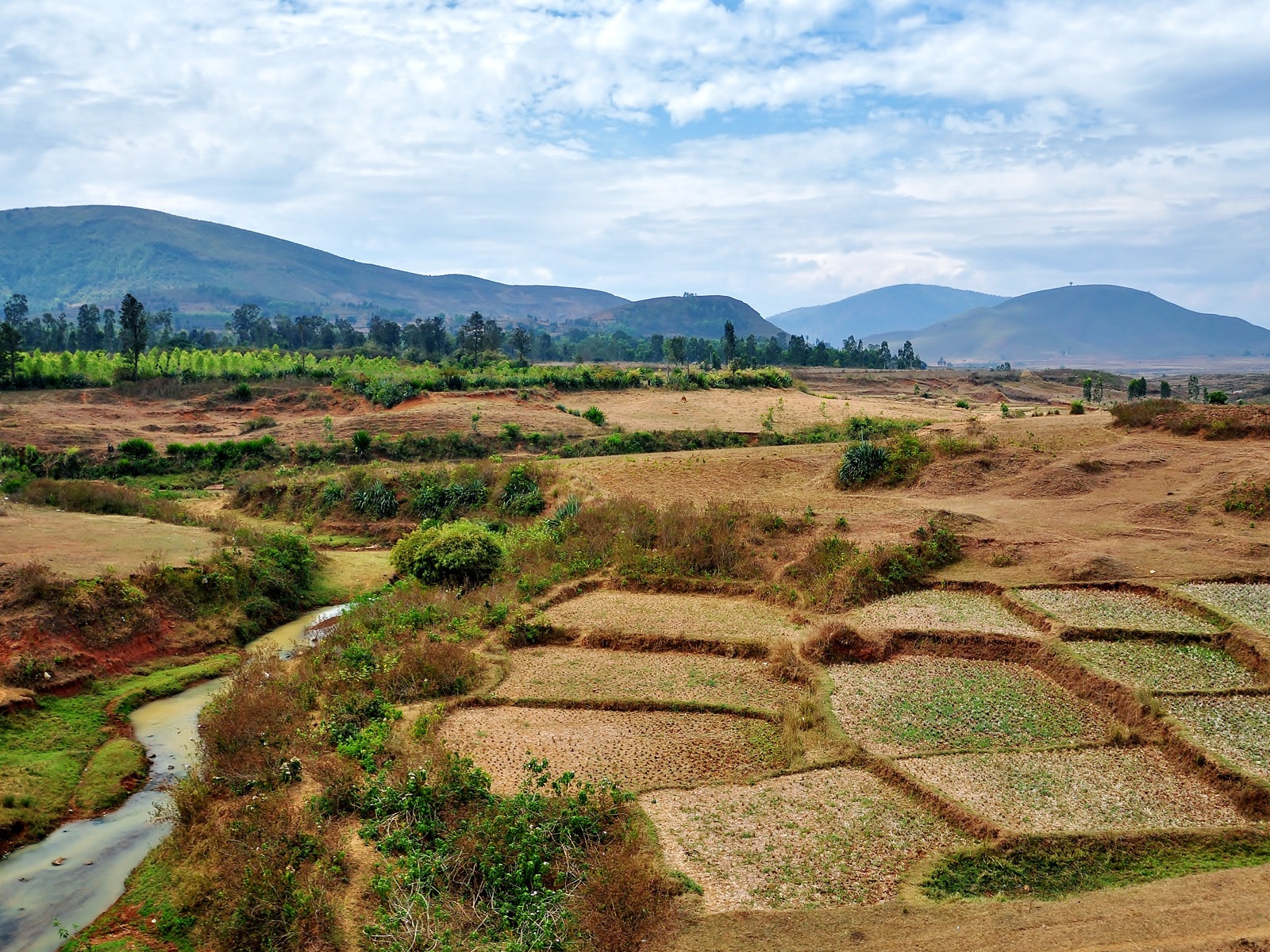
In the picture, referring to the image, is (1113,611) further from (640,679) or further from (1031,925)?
(1031,925)

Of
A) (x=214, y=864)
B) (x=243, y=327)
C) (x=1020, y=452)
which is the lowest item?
(x=214, y=864)

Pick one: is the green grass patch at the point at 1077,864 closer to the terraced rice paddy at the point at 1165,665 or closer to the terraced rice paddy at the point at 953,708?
the terraced rice paddy at the point at 953,708

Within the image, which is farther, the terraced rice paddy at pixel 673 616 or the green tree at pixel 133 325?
the green tree at pixel 133 325

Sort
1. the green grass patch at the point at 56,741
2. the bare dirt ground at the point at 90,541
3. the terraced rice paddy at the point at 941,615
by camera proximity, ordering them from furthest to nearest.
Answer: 1. the bare dirt ground at the point at 90,541
2. the terraced rice paddy at the point at 941,615
3. the green grass patch at the point at 56,741

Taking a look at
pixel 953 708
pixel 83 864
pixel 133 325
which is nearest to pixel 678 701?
pixel 953 708

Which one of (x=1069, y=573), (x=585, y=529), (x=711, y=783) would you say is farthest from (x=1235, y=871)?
(x=585, y=529)

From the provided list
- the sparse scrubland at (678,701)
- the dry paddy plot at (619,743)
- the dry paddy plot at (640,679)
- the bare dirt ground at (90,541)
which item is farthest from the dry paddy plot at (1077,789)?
the bare dirt ground at (90,541)

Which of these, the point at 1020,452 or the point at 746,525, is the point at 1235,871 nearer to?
the point at 746,525
